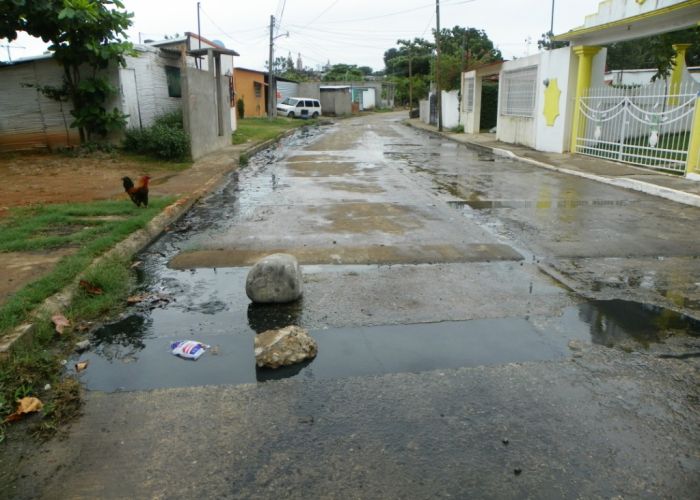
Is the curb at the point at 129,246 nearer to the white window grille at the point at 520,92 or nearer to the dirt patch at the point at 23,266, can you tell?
the dirt patch at the point at 23,266

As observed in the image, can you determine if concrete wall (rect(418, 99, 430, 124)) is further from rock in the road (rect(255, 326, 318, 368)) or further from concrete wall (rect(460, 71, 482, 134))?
rock in the road (rect(255, 326, 318, 368))

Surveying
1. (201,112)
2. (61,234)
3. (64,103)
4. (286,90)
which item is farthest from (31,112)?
(286,90)

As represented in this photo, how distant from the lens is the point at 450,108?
3353 centimetres

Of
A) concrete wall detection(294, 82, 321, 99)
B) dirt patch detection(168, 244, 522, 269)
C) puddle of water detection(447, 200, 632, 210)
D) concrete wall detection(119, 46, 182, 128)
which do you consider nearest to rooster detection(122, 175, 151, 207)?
dirt patch detection(168, 244, 522, 269)

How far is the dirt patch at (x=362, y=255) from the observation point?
21.2 feet

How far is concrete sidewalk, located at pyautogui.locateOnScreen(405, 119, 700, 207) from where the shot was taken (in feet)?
34.0

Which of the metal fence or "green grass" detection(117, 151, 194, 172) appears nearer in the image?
"green grass" detection(117, 151, 194, 172)

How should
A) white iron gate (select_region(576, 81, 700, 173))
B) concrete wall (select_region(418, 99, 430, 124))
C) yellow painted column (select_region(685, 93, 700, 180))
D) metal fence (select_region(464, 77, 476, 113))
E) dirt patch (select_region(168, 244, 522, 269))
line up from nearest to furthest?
1. dirt patch (select_region(168, 244, 522, 269))
2. yellow painted column (select_region(685, 93, 700, 180))
3. white iron gate (select_region(576, 81, 700, 173))
4. metal fence (select_region(464, 77, 476, 113))
5. concrete wall (select_region(418, 99, 430, 124))

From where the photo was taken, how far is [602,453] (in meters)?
2.96

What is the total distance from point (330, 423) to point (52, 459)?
1492 mm

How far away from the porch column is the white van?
1297 inches

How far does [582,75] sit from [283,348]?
52.5ft

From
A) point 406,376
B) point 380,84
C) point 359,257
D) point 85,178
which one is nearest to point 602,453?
point 406,376

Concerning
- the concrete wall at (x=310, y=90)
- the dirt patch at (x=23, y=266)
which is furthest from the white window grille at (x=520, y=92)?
the concrete wall at (x=310, y=90)
